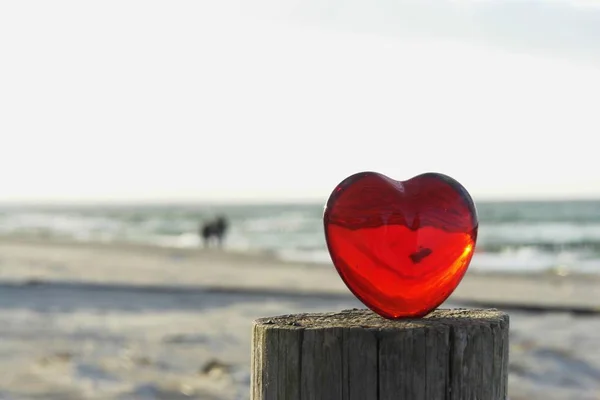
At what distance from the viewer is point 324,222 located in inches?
81.8

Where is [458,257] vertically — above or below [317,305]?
above

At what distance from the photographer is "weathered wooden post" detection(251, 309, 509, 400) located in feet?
6.12

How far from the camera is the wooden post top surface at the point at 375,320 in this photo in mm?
1947

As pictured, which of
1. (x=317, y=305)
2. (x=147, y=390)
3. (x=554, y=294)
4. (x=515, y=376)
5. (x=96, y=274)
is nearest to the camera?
(x=147, y=390)

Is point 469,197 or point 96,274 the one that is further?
point 96,274

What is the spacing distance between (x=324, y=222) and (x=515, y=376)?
4667mm

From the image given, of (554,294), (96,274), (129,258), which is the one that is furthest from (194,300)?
(129,258)

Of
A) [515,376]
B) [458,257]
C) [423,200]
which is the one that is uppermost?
[423,200]

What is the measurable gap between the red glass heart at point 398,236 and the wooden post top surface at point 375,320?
2.2 inches

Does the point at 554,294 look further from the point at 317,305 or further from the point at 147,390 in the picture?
the point at 147,390

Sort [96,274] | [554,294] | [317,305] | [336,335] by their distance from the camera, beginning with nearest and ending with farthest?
[336,335] < [317,305] < [554,294] < [96,274]

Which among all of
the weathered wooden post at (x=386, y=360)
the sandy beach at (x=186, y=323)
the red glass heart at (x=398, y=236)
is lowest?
the sandy beach at (x=186, y=323)

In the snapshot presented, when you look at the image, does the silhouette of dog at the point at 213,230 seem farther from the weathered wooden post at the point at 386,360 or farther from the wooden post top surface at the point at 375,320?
the weathered wooden post at the point at 386,360

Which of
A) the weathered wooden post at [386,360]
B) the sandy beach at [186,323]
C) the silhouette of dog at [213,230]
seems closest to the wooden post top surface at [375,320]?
the weathered wooden post at [386,360]
